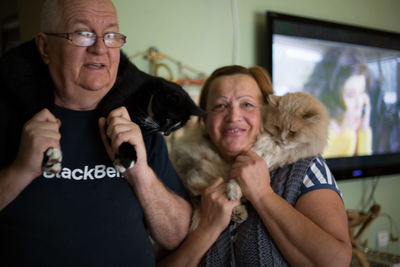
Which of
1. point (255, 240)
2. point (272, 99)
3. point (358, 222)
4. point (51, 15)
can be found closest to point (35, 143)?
point (51, 15)

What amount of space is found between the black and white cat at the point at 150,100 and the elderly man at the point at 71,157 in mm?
103

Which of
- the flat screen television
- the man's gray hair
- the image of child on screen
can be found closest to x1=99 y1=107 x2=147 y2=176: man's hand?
the man's gray hair

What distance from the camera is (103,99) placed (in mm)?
1022

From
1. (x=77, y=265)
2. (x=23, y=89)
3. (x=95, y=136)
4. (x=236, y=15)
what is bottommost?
(x=77, y=265)

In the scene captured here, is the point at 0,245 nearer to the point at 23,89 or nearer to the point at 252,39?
the point at 23,89

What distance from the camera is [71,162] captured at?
93 centimetres

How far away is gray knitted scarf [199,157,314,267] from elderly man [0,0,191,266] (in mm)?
283

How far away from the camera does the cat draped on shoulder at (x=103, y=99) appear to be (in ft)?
2.98

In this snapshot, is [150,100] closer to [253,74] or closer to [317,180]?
[253,74]

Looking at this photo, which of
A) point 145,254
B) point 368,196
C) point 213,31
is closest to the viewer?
point 145,254

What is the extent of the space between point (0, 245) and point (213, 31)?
1.78m

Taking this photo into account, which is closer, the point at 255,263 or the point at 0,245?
the point at 0,245

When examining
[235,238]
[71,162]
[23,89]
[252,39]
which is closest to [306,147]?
[235,238]

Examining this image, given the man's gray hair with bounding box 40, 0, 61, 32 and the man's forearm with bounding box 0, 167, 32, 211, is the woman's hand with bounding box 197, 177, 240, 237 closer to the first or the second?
the man's forearm with bounding box 0, 167, 32, 211
